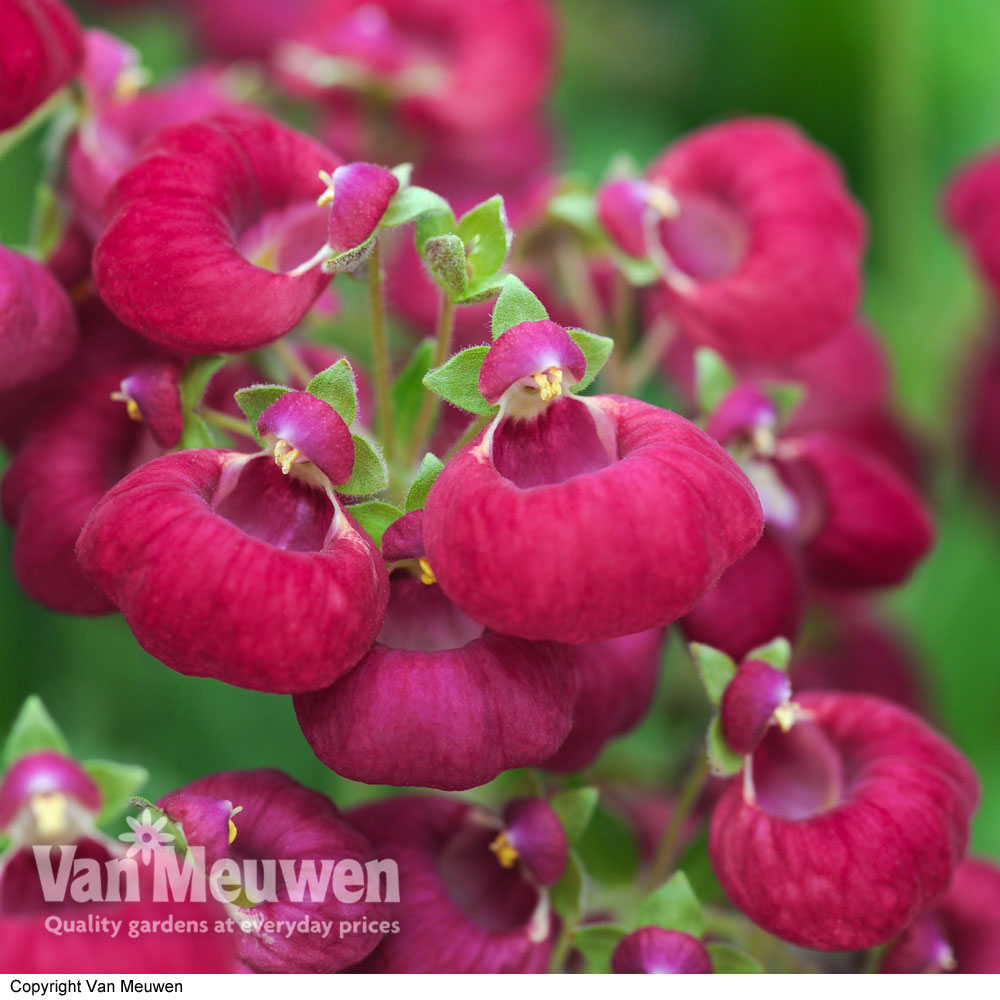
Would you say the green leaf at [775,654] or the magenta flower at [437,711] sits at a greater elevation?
the magenta flower at [437,711]

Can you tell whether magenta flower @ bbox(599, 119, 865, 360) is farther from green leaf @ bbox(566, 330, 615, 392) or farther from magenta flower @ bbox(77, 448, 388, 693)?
magenta flower @ bbox(77, 448, 388, 693)

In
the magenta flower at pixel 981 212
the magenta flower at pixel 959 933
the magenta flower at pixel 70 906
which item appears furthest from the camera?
the magenta flower at pixel 981 212

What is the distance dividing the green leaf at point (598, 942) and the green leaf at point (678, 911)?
2 cm

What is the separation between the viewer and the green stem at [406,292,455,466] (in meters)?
0.67

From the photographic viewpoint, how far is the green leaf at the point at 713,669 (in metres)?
0.69

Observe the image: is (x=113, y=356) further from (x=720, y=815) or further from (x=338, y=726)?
(x=720, y=815)

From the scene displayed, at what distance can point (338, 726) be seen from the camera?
0.58 meters

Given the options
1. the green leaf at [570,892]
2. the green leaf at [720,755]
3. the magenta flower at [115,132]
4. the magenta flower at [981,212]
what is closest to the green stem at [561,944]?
the green leaf at [570,892]

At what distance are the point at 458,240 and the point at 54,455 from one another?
9.6 inches

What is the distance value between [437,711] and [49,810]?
0.16 meters

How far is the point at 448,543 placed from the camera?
0.54 metres

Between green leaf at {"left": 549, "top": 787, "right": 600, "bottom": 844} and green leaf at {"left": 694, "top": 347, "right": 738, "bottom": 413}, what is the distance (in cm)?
24

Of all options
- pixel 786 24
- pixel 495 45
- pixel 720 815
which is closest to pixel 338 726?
pixel 720 815

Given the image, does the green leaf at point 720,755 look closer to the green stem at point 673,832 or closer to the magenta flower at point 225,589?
A: the green stem at point 673,832
